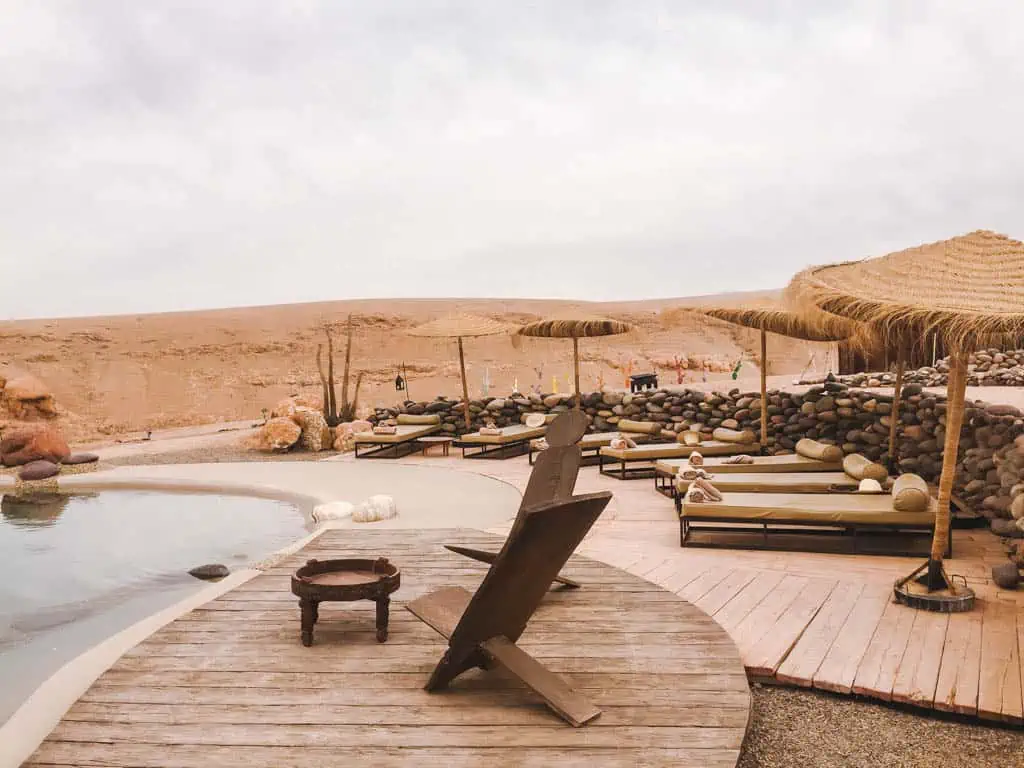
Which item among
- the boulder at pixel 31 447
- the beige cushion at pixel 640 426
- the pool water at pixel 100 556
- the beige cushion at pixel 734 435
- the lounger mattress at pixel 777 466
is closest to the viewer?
the pool water at pixel 100 556

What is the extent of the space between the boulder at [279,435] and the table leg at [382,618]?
32.2 ft

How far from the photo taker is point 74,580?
6.34m

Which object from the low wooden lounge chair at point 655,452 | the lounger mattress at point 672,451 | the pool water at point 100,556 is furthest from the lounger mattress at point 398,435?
the lounger mattress at point 672,451

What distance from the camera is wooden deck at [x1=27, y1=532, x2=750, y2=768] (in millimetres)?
2387

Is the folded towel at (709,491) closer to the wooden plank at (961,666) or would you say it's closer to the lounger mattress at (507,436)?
the wooden plank at (961,666)

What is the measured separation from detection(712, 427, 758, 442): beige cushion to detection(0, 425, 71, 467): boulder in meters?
9.12

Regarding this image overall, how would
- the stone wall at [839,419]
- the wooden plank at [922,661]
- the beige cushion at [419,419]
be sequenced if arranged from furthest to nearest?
the beige cushion at [419,419], the stone wall at [839,419], the wooden plank at [922,661]

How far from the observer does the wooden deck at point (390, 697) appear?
7.83ft

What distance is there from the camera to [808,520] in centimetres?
541

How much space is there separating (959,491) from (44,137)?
2897 cm

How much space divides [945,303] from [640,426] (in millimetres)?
6989

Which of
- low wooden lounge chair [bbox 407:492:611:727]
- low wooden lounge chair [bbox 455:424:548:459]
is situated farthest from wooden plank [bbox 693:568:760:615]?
low wooden lounge chair [bbox 455:424:548:459]

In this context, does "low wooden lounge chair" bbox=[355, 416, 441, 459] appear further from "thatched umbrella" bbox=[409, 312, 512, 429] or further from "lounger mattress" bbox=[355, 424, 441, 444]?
"thatched umbrella" bbox=[409, 312, 512, 429]

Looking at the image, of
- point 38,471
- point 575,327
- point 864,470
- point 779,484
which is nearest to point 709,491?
point 779,484
